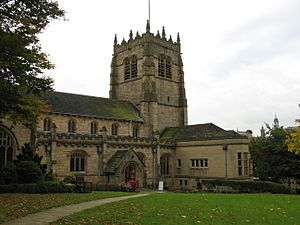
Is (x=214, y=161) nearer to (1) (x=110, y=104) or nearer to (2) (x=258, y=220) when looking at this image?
(1) (x=110, y=104)

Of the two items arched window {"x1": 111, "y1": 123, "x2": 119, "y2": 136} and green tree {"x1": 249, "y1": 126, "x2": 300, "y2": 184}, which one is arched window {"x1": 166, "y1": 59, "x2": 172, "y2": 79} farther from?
green tree {"x1": 249, "y1": 126, "x2": 300, "y2": 184}

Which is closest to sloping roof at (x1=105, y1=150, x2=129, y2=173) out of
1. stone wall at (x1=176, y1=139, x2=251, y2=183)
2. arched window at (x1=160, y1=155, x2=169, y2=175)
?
arched window at (x1=160, y1=155, x2=169, y2=175)

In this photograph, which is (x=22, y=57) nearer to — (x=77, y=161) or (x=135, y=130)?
(x=77, y=161)

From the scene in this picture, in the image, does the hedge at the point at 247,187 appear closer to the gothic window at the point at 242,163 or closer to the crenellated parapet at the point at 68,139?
the gothic window at the point at 242,163

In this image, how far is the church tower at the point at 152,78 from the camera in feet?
177

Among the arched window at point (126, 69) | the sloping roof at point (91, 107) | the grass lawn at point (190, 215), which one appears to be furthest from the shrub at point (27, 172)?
the arched window at point (126, 69)

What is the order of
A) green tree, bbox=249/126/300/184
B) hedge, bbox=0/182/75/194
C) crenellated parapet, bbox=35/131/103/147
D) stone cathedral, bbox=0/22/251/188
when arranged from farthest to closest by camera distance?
green tree, bbox=249/126/300/184 < stone cathedral, bbox=0/22/251/188 < crenellated parapet, bbox=35/131/103/147 < hedge, bbox=0/182/75/194

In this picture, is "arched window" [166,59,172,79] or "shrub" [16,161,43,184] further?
"arched window" [166,59,172,79]

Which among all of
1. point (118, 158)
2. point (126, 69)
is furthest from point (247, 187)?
point (126, 69)

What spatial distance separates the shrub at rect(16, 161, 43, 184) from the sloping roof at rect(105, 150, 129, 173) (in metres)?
13.7

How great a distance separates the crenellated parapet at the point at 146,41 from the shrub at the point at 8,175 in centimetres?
3573

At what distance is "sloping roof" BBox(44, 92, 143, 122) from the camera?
143 ft

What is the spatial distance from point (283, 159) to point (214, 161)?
8.38 m

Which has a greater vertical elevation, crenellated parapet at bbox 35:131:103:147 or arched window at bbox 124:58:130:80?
arched window at bbox 124:58:130:80
